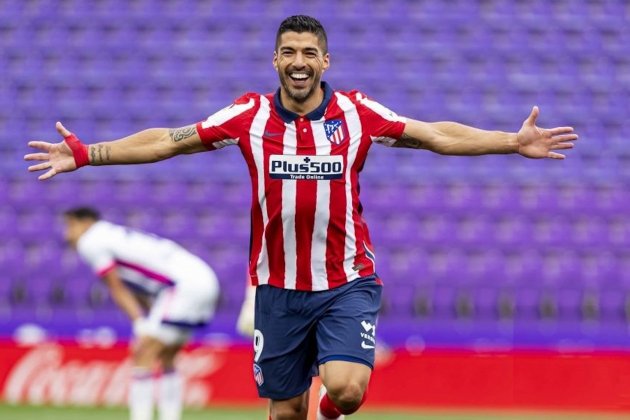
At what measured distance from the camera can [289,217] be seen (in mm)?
5477

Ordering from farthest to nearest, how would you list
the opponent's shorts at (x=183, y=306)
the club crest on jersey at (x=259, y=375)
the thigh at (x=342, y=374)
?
the opponent's shorts at (x=183, y=306) → the club crest on jersey at (x=259, y=375) → the thigh at (x=342, y=374)

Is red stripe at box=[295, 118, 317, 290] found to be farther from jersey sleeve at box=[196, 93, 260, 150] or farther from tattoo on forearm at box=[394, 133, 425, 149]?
tattoo on forearm at box=[394, 133, 425, 149]

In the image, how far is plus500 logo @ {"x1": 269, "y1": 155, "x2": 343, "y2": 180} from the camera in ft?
17.8

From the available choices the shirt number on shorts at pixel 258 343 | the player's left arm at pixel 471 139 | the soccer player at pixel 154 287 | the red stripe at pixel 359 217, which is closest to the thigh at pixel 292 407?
the shirt number on shorts at pixel 258 343

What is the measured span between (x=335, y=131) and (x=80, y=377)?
5.73 meters

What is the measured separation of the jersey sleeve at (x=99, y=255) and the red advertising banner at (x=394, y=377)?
2217 mm

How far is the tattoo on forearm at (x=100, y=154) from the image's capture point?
554cm

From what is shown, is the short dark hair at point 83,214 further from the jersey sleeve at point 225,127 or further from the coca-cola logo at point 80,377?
the jersey sleeve at point 225,127

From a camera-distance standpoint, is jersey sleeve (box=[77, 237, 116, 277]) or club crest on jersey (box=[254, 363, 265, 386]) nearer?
club crest on jersey (box=[254, 363, 265, 386])

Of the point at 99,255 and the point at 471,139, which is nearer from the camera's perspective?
the point at 471,139

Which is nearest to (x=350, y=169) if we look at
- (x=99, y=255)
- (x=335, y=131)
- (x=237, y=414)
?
(x=335, y=131)

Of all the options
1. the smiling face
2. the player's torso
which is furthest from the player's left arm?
the player's torso

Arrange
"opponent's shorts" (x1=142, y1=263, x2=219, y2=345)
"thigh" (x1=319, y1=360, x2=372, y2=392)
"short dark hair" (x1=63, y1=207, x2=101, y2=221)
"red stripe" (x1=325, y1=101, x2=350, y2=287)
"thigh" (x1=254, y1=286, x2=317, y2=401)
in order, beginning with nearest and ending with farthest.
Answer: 1. "thigh" (x1=319, y1=360, x2=372, y2=392)
2. "red stripe" (x1=325, y1=101, x2=350, y2=287)
3. "thigh" (x1=254, y1=286, x2=317, y2=401)
4. "opponent's shorts" (x1=142, y1=263, x2=219, y2=345)
5. "short dark hair" (x1=63, y1=207, x2=101, y2=221)

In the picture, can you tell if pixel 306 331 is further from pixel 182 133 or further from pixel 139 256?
pixel 139 256
